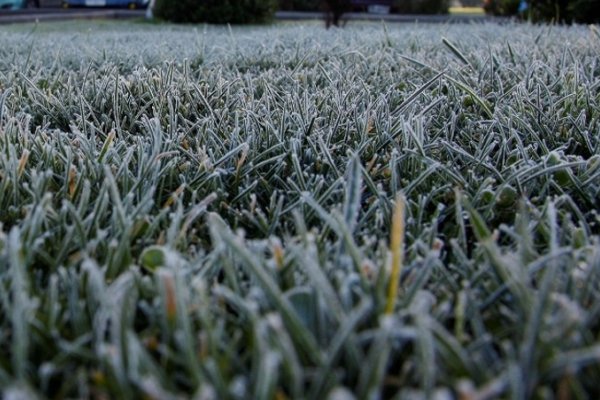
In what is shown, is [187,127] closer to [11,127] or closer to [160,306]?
[11,127]

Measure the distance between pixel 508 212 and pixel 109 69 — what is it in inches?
72.0

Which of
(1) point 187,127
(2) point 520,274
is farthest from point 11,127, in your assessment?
(2) point 520,274

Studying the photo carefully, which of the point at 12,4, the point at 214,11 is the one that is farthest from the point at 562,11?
the point at 12,4

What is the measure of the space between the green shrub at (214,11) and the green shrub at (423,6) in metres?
7.42

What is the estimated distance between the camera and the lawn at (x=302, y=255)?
706 millimetres

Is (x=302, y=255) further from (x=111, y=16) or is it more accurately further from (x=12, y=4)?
(x=12, y=4)

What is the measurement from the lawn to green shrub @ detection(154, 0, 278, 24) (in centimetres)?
787

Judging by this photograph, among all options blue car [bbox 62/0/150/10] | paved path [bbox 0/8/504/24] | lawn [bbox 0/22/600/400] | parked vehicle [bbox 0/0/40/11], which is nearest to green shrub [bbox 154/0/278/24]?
paved path [bbox 0/8/504/24]

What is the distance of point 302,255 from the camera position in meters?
0.79

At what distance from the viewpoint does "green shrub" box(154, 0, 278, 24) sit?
956 cm

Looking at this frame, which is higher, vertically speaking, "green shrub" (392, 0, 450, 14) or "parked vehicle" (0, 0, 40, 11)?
"parked vehicle" (0, 0, 40, 11)

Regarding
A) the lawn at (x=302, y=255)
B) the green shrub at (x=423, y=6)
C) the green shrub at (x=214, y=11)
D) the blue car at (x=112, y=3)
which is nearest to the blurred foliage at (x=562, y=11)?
the green shrub at (x=214, y=11)

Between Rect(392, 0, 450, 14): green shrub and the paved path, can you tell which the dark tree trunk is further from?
Rect(392, 0, 450, 14): green shrub

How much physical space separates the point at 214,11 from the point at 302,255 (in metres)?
9.31
